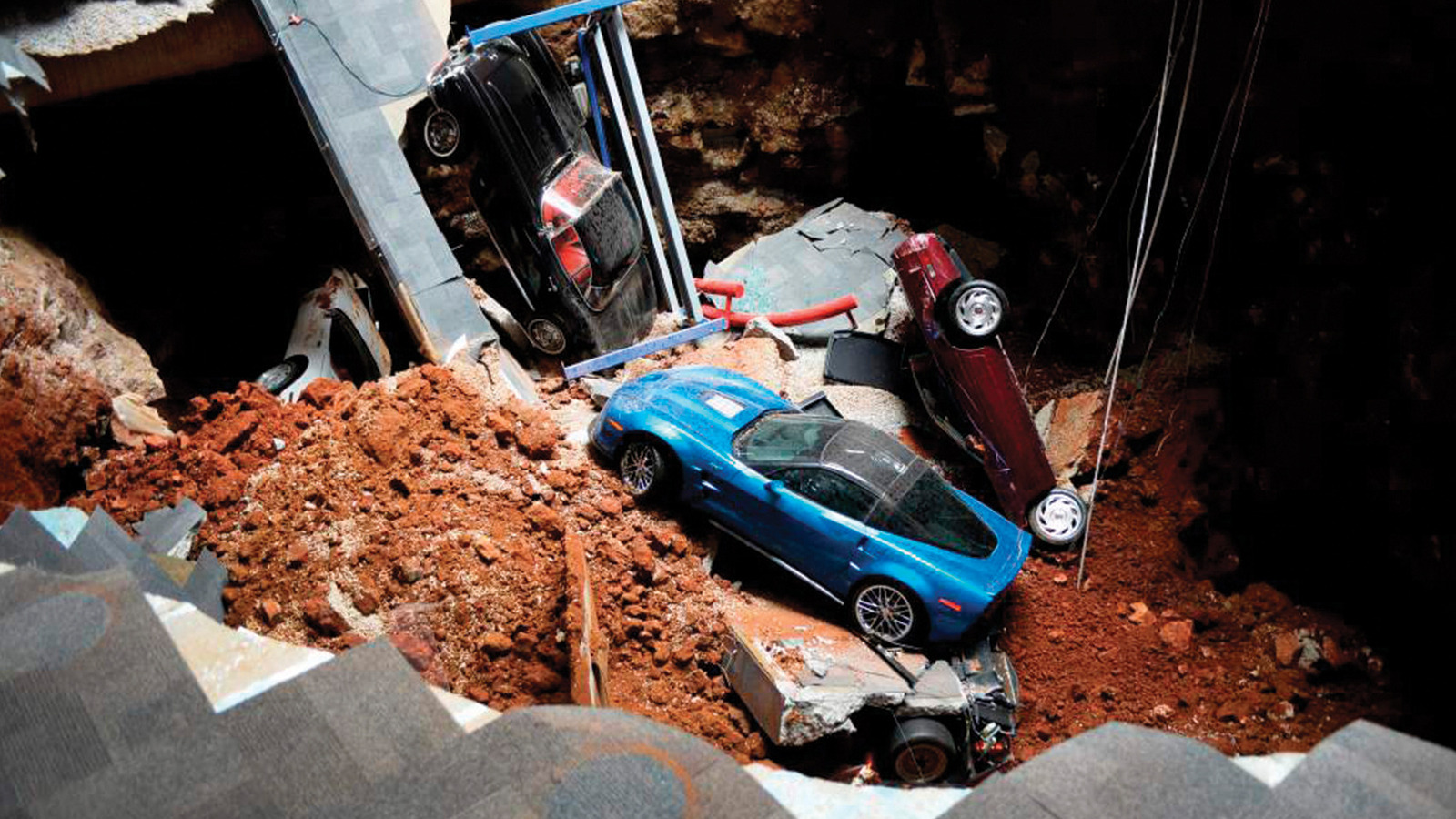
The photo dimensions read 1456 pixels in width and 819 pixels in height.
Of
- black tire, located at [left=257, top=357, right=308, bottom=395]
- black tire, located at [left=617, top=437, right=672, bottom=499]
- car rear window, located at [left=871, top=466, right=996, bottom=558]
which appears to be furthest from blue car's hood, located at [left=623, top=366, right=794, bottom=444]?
black tire, located at [left=257, top=357, right=308, bottom=395]

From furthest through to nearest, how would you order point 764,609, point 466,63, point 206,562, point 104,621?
point 466,63
point 764,609
point 206,562
point 104,621

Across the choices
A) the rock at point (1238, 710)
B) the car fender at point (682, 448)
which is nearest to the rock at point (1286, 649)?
the rock at point (1238, 710)

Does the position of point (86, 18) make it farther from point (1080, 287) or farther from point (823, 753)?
point (1080, 287)

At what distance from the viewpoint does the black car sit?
6570 mm

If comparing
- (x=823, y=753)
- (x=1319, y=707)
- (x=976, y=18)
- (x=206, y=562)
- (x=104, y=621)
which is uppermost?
(x=104, y=621)

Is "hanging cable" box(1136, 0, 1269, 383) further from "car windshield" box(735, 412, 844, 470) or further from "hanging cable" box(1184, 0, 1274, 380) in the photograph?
"car windshield" box(735, 412, 844, 470)

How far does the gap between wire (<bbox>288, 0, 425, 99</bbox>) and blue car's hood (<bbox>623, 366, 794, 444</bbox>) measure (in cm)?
340

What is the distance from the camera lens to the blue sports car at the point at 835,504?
5238mm

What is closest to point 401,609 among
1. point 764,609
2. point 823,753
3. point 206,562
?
point 206,562

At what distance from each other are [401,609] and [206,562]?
3.27 ft

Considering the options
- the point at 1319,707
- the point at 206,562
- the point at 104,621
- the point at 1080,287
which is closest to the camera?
the point at 104,621

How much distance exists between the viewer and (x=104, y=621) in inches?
73.0

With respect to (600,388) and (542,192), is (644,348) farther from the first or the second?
(542,192)

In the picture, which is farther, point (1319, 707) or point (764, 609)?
point (764, 609)
